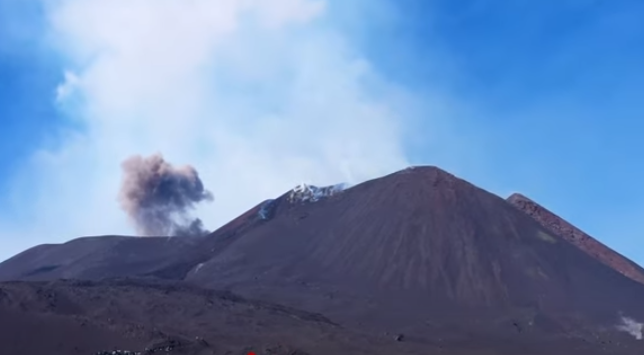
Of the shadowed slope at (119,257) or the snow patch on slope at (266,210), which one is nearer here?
the shadowed slope at (119,257)

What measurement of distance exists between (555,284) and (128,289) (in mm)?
40526

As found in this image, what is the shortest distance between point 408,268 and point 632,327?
67.6ft

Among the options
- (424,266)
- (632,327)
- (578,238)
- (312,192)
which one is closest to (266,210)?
(312,192)

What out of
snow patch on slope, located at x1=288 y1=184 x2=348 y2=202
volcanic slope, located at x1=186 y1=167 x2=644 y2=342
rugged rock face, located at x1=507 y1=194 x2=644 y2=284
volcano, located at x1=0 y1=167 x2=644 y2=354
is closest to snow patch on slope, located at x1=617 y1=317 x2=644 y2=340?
volcano, located at x1=0 y1=167 x2=644 y2=354

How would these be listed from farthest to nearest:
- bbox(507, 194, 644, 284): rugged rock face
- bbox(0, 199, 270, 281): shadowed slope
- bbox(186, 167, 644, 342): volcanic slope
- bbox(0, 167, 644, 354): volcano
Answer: bbox(507, 194, 644, 284): rugged rock face → bbox(0, 199, 270, 281): shadowed slope → bbox(186, 167, 644, 342): volcanic slope → bbox(0, 167, 644, 354): volcano

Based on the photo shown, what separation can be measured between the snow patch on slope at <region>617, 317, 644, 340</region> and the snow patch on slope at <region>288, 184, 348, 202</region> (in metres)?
39.6

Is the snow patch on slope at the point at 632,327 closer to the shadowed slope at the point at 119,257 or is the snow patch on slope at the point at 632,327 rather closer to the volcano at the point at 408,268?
the volcano at the point at 408,268

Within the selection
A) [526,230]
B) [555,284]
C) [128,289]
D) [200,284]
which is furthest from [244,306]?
[526,230]

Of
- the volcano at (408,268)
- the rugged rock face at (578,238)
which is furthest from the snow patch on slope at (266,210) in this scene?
the rugged rock face at (578,238)

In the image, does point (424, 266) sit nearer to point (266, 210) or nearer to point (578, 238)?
point (578, 238)

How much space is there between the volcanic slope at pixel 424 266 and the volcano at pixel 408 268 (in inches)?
6.4

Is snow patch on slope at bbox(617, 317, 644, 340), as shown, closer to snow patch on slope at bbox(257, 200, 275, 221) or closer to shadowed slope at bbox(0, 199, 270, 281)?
shadowed slope at bbox(0, 199, 270, 281)

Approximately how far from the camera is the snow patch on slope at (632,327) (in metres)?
75.1

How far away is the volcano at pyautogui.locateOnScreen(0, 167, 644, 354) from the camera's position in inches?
2822
